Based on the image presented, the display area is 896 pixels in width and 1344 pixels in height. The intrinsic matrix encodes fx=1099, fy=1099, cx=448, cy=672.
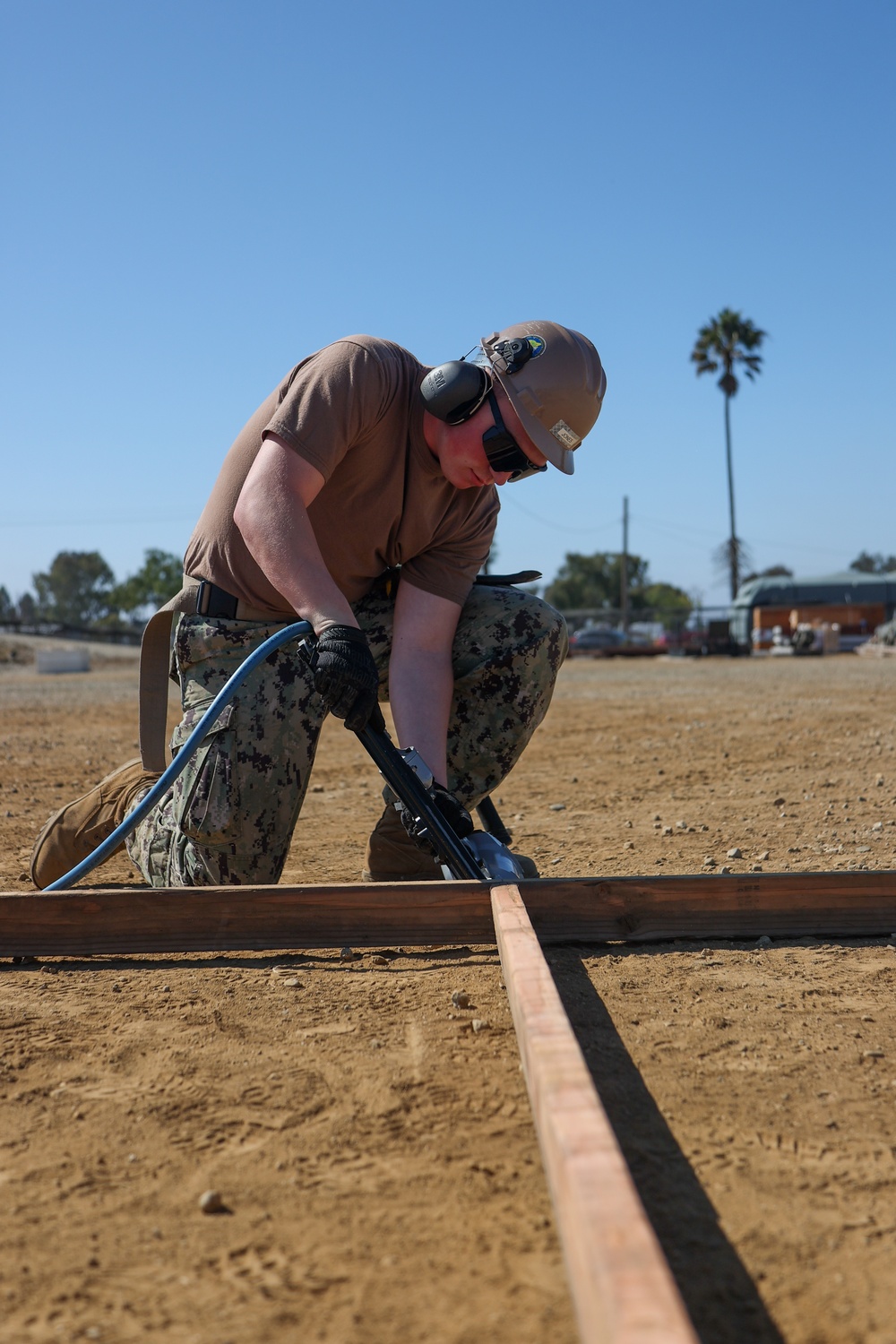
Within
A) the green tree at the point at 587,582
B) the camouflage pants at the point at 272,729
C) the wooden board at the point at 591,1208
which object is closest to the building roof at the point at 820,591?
the green tree at the point at 587,582

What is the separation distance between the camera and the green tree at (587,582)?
65.0 m

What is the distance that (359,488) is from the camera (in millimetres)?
3115

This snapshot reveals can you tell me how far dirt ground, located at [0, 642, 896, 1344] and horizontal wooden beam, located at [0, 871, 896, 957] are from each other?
0.06 m

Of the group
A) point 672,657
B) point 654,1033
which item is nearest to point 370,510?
point 654,1033

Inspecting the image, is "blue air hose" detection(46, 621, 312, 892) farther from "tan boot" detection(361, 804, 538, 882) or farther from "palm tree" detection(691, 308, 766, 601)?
"palm tree" detection(691, 308, 766, 601)

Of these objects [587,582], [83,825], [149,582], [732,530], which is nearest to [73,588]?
[149,582]

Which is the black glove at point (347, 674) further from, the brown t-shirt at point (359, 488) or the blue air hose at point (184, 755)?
the brown t-shirt at point (359, 488)

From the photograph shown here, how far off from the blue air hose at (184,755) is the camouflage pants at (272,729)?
0.20 m

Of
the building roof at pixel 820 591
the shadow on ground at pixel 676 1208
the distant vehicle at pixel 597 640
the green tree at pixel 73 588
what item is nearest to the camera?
the shadow on ground at pixel 676 1208

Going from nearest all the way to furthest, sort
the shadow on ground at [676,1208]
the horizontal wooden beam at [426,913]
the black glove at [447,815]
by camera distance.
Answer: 1. the shadow on ground at [676,1208]
2. the horizontal wooden beam at [426,913]
3. the black glove at [447,815]

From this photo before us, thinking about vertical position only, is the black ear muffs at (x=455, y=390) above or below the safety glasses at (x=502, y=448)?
above

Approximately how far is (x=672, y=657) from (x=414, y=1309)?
28679mm

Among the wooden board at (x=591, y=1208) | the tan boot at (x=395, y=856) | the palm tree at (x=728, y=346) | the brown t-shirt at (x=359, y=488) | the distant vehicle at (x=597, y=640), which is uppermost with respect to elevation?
the palm tree at (x=728, y=346)

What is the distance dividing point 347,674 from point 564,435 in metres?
0.93
